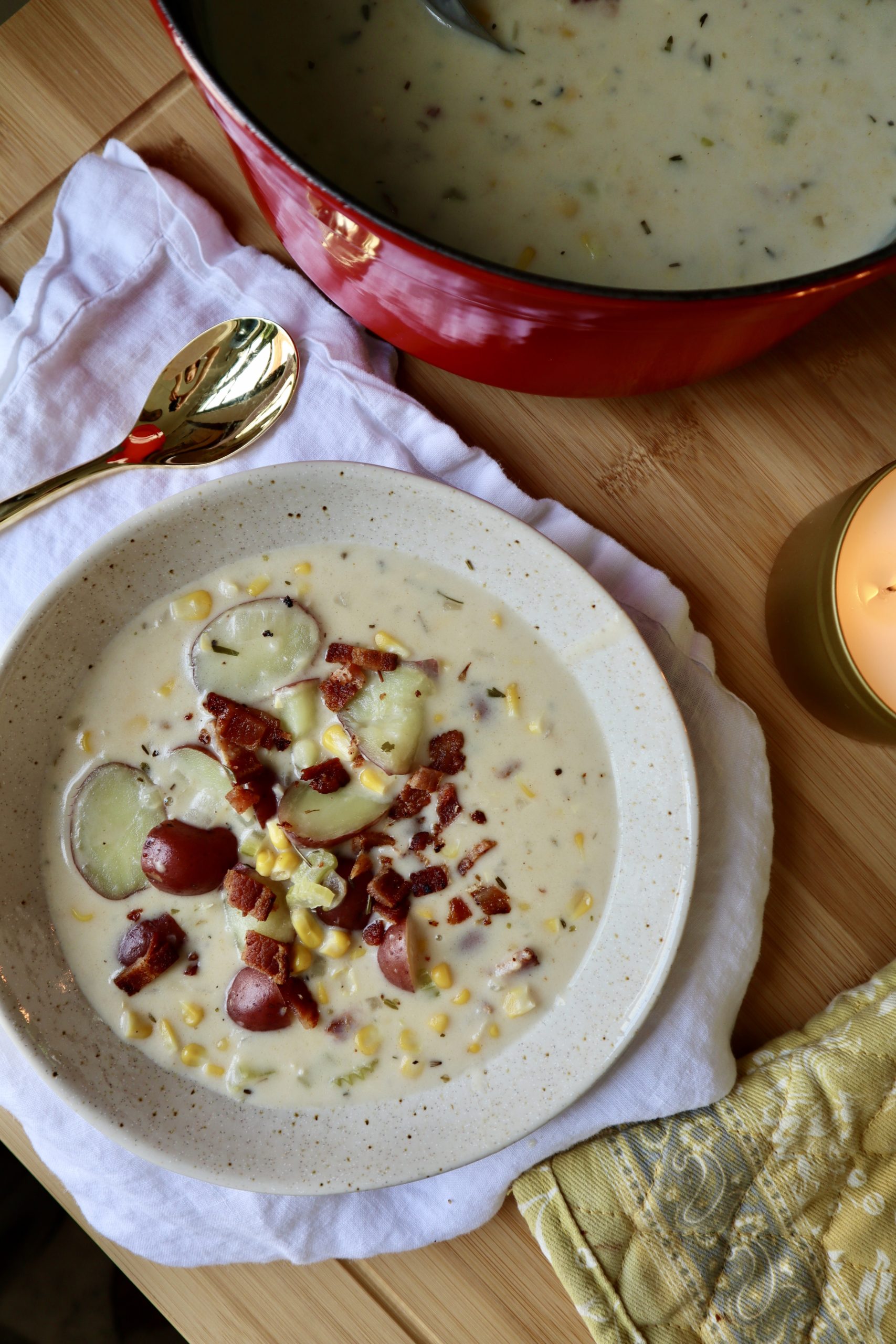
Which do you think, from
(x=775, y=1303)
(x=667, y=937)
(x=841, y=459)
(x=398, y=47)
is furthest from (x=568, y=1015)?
(x=398, y=47)

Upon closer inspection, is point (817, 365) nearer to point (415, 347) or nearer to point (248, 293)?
point (415, 347)

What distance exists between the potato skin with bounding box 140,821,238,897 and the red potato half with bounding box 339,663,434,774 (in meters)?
0.17

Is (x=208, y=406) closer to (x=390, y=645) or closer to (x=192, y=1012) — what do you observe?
(x=390, y=645)

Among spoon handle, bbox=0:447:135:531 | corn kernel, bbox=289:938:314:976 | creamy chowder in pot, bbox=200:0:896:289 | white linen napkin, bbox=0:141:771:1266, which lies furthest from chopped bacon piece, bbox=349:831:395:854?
creamy chowder in pot, bbox=200:0:896:289

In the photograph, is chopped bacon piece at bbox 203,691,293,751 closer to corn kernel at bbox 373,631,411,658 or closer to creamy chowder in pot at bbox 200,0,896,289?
corn kernel at bbox 373,631,411,658

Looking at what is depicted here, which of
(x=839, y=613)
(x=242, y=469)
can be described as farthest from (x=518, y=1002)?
(x=242, y=469)

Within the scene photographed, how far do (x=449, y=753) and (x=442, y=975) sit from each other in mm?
217

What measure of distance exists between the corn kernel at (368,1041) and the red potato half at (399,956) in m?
0.05

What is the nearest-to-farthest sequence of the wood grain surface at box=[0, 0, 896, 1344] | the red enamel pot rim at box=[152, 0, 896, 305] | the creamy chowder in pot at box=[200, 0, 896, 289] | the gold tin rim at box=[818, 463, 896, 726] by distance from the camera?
the red enamel pot rim at box=[152, 0, 896, 305], the creamy chowder in pot at box=[200, 0, 896, 289], the gold tin rim at box=[818, 463, 896, 726], the wood grain surface at box=[0, 0, 896, 1344]

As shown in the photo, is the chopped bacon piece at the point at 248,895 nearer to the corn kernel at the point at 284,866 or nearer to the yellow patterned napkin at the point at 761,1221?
the corn kernel at the point at 284,866

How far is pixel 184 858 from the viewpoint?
3.20 ft

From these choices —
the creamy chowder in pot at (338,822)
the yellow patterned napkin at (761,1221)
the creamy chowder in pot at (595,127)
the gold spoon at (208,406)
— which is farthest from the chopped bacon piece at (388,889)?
the creamy chowder in pot at (595,127)

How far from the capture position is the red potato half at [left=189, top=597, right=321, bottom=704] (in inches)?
39.8

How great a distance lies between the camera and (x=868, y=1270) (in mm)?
1019
